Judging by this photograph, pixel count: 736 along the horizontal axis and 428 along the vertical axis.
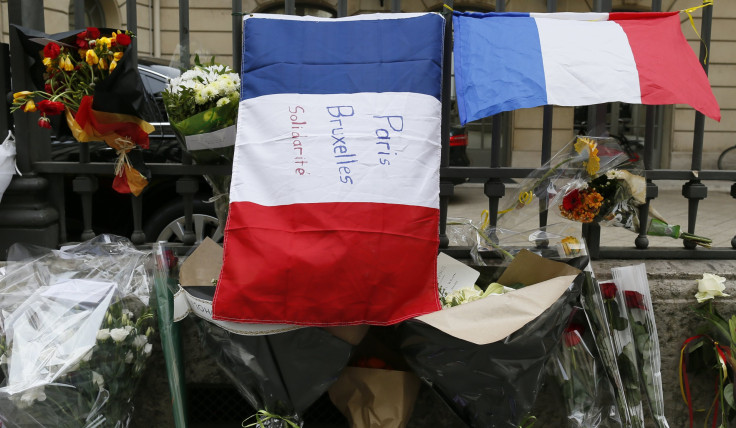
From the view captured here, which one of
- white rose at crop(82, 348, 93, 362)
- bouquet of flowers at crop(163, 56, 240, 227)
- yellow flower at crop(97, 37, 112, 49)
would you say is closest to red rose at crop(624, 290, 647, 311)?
bouquet of flowers at crop(163, 56, 240, 227)

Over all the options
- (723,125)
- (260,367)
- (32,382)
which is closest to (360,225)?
(260,367)

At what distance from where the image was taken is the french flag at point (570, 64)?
2271 millimetres

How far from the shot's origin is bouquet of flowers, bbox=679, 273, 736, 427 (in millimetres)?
2551

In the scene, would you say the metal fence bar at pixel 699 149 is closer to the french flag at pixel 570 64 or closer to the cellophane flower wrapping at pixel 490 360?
the french flag at pixel 570 64

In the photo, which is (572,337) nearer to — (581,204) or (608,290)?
(608,290)

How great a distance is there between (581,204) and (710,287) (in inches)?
22.0

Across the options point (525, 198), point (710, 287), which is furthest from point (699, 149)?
point (525, 198)

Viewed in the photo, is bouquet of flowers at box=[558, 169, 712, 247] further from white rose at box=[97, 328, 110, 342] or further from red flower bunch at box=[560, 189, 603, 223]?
white rose at box=[97, 328, 110, 342]

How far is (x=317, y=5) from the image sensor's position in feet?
39.2

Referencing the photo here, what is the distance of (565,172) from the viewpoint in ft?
8.34

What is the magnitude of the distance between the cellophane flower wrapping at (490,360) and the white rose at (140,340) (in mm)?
819

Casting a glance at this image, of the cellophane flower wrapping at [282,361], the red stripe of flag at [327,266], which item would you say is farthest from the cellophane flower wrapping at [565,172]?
the cellophane flower wrapping at [282,361]

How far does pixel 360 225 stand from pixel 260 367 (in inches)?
20.7

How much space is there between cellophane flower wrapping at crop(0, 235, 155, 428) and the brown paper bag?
682 mm
